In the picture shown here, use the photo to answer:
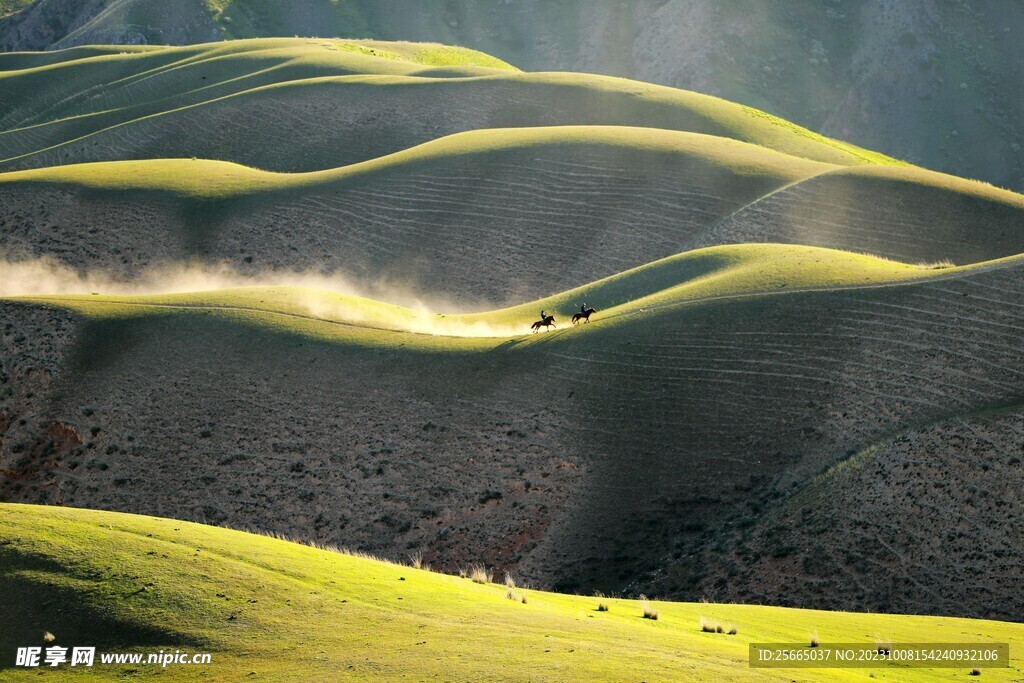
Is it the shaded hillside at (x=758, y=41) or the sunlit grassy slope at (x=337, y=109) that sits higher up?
the shaded hillside at (x=758, y=41)

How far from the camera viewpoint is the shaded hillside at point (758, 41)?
5103 inches

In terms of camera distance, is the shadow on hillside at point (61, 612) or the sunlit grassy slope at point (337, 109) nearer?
the shadow on hillside at point (61, 612)

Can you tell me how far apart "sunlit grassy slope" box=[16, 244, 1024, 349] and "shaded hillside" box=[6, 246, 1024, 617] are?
0.21 m

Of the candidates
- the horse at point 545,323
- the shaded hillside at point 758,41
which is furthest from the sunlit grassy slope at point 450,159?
the shaded hillside at point 758,41

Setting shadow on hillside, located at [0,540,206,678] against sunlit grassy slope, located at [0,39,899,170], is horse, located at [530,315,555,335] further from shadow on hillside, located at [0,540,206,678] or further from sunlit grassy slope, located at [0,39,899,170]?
sunlit grassy slope, located at [0,39,899,170]

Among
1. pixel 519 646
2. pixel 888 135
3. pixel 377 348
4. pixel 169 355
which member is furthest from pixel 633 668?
pixel 888 135

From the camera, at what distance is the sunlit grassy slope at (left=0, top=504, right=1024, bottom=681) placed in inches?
482

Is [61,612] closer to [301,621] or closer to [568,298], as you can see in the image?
[301,621]

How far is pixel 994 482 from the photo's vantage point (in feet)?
81.9

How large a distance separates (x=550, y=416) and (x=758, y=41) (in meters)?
124

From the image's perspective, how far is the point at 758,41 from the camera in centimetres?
14288

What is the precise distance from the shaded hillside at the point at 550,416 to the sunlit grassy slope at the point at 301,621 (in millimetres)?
8922

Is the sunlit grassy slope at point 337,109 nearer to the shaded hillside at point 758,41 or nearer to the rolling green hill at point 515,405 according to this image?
the rolling green hill at point 515,405

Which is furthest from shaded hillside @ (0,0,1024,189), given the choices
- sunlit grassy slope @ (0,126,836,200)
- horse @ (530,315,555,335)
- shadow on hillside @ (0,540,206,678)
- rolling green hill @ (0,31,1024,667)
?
shadow on hillside @ (0,540,206,678)
